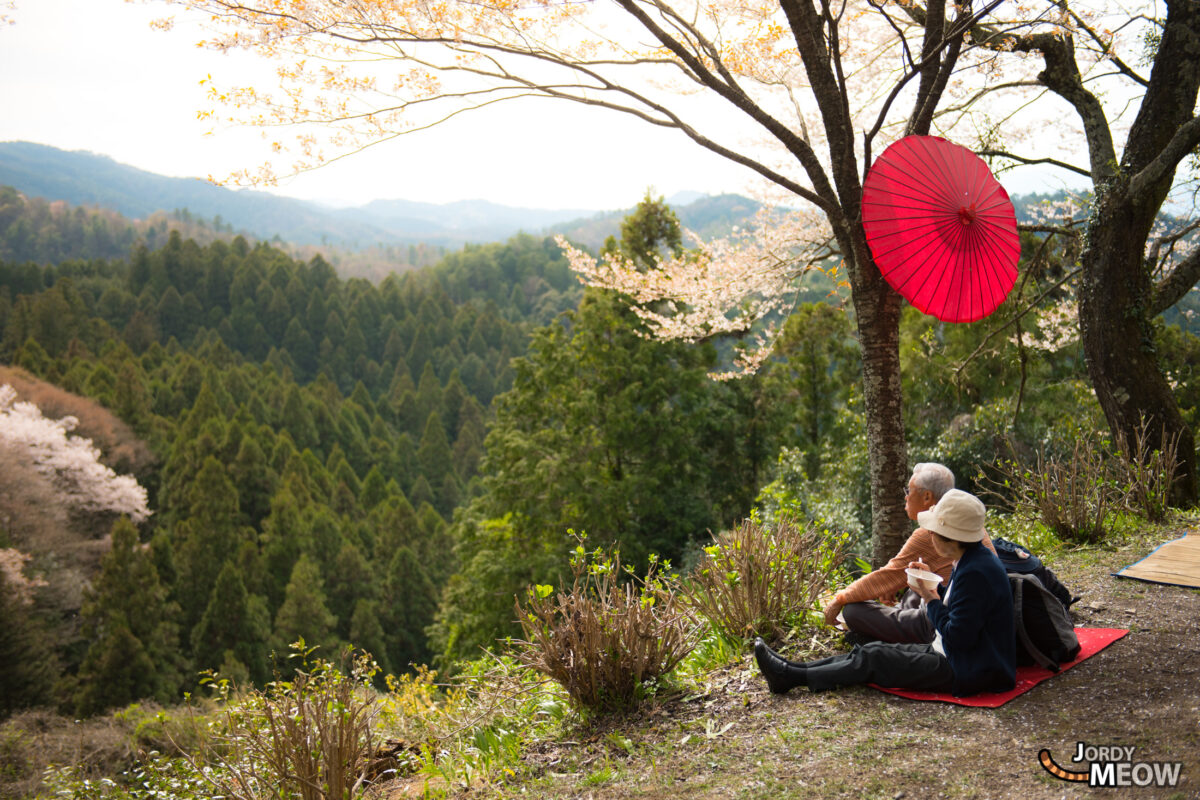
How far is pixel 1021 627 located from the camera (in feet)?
9.32

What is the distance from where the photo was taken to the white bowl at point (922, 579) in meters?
2.87

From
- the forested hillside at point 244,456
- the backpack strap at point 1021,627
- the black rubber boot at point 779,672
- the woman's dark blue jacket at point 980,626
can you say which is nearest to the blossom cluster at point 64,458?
the forested hillside at point 244,456

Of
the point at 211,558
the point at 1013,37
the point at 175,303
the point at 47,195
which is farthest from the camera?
the point at 47,195

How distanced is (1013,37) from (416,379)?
69.8 meters

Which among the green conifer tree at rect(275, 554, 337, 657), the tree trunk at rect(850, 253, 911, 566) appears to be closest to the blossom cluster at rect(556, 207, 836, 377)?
the tree trunk at rect(850, 253, 911, 566)

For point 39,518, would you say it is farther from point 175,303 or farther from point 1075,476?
point 175,303

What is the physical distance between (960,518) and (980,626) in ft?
1.30

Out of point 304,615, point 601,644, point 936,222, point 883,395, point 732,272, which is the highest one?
point 936,222

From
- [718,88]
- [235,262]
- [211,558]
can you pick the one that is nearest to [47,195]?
[235,262]

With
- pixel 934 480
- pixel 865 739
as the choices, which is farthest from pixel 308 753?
A: pixel 934 480

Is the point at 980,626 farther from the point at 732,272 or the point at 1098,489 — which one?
the point at 732,272

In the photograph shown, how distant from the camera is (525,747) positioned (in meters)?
3.02

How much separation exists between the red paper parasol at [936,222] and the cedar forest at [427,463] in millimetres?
1636

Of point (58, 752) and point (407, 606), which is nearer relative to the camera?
point (58, 752)
